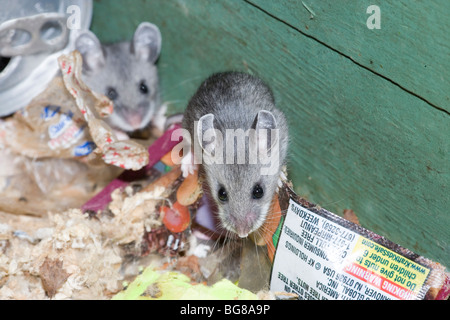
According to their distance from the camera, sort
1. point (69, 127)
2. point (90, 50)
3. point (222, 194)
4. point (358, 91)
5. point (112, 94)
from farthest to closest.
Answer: point (112, 94), point (90, 50), point (69, 127), point (222, 194), point (358, 91)

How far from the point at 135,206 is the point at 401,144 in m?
1.30

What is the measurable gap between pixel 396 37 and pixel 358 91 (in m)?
0.33

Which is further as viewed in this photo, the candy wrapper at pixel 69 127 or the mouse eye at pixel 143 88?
the mouse eye at pixel 143 88

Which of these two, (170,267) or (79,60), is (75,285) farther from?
(79,60)

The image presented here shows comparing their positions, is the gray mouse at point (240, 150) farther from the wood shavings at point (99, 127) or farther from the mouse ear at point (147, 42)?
the mouse ear at point (147, 42)

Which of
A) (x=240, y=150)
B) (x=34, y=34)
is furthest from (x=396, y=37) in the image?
(x=34, y=34)

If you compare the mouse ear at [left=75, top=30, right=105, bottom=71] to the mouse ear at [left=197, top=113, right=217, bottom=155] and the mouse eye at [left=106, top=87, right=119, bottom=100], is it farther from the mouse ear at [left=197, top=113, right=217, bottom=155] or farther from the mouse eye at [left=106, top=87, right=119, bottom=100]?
the mouse ear at [left=197, top=113, right=217, bottom=155]

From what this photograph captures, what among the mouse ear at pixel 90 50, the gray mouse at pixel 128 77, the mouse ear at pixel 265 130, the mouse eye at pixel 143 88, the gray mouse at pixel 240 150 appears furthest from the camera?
the mouse eye at pixel 143 88

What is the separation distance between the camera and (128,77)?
3643mm

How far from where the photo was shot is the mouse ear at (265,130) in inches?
94.7

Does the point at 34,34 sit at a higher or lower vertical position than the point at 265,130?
higher

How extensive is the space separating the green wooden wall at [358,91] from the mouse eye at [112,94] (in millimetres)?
702

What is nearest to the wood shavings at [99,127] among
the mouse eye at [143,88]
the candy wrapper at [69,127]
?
the candy wrapper at [69,127]

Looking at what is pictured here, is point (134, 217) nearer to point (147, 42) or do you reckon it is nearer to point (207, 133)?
point (207, 133)
